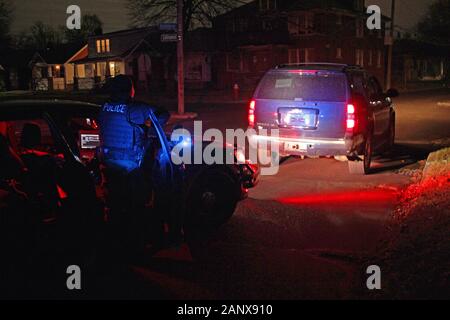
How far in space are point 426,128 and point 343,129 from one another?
29.8 feet

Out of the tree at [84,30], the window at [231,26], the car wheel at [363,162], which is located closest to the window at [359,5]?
the window at [231,26]

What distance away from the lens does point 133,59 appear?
48.0 m

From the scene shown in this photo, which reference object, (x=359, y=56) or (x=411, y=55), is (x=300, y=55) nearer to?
(x=359, y=56)

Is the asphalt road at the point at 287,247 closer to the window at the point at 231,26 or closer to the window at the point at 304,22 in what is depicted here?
the window at the point at 304,22

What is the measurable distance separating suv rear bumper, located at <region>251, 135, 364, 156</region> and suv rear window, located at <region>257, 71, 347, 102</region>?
0.68 meters

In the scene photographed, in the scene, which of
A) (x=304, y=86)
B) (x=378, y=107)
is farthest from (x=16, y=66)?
(x=304, y=86)

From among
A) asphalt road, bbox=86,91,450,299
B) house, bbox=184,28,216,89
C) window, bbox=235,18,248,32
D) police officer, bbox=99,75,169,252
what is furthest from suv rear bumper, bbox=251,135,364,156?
window, bbox=235,18,248,32

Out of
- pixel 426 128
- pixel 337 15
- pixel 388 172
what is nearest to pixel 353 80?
pixel 388 172

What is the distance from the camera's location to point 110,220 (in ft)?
16.2

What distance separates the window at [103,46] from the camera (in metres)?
53.8

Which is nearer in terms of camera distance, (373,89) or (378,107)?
(378,107)

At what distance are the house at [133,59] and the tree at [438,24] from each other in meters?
28.5

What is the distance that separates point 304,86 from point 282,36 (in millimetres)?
36747
